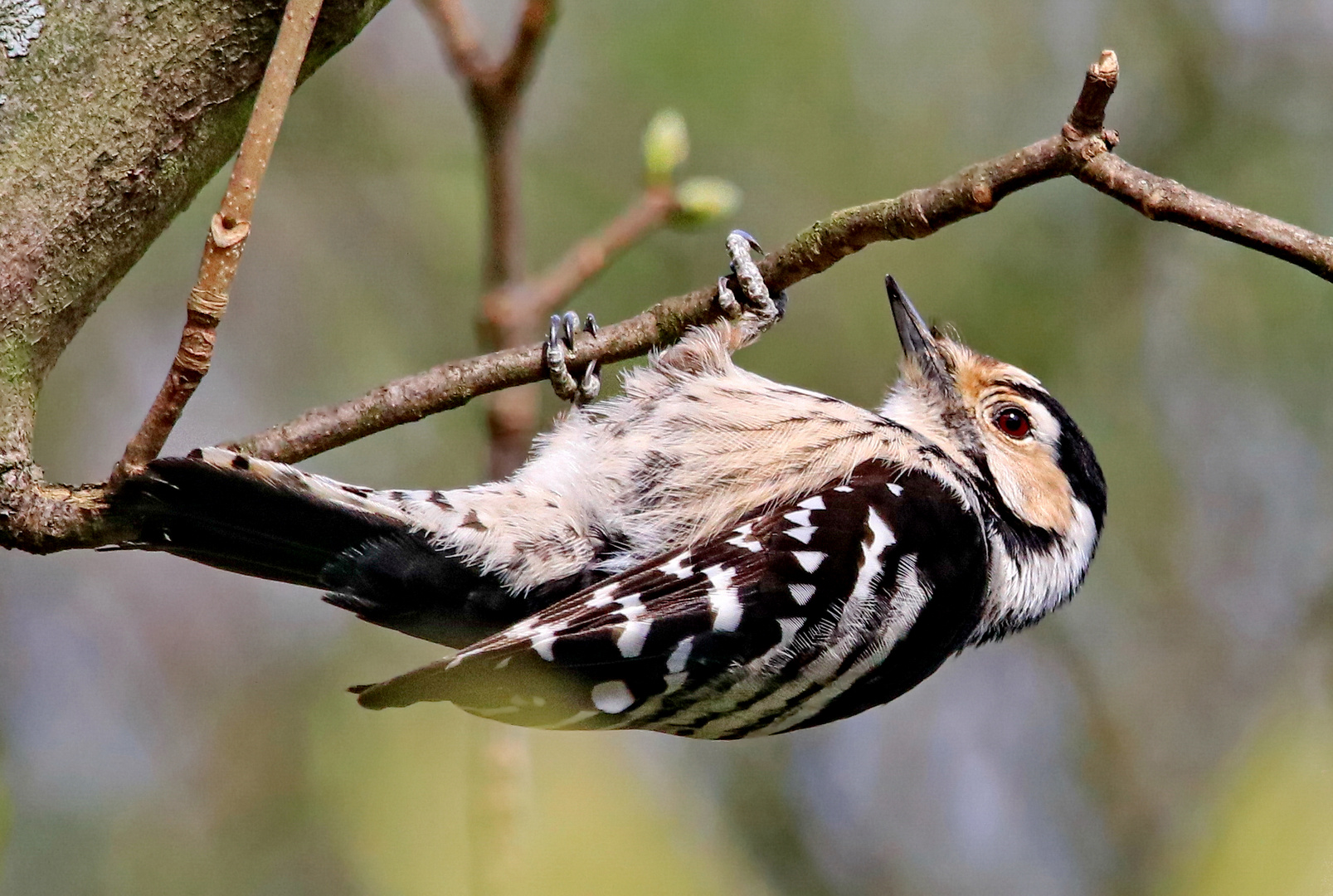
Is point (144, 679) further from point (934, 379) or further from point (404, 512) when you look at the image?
point (934, 379)

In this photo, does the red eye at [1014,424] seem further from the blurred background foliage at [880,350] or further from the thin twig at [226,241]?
the thin twig at [226,241]

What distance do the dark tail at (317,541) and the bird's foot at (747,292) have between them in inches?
35.3

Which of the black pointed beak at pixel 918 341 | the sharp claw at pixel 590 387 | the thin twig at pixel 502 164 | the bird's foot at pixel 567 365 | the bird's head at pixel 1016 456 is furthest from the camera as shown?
the black pointed beak at pixel 918 341

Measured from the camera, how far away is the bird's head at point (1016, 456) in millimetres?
3646

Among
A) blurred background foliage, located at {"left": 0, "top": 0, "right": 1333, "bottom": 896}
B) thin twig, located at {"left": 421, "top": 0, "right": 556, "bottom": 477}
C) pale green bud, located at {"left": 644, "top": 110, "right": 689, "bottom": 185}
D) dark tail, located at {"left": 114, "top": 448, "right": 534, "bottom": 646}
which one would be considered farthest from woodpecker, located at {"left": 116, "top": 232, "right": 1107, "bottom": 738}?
blurred background foliage, located at {"left": 0, "top": 0, "right": 1333, "bottom": 896}

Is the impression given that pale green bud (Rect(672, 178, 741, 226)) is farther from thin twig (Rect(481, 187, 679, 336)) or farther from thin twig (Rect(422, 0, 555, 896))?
thin twig (Rect(422, 0, 555, 896))

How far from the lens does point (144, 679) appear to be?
5262 mm

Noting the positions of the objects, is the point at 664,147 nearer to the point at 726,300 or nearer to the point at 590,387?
the point at 590,387

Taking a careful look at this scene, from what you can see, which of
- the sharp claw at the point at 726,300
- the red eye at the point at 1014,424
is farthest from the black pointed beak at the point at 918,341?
the sharp claw at the point at 726,300

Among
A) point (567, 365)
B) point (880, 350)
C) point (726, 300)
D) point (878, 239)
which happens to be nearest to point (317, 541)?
point (567, 365)

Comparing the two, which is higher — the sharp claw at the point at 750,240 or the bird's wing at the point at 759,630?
the sharp claw at the point at 750,240

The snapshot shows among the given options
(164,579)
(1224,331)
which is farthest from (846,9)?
(164,579)

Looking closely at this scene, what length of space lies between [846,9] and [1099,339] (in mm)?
2022

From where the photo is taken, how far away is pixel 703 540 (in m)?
3.17
